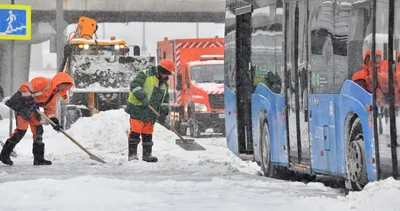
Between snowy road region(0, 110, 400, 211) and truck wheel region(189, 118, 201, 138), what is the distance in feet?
29.4

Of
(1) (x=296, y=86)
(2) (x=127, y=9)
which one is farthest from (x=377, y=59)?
(2) (x=127, y=9)

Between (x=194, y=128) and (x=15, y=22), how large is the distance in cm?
636

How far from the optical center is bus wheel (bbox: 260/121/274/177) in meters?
15.8

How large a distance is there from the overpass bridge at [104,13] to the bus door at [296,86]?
37.8 m

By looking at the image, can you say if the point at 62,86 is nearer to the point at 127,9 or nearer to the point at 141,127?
the point at 141,127

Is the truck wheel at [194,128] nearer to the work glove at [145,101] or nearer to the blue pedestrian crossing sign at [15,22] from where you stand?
the blue pedestrian crossing sign at [15,22]

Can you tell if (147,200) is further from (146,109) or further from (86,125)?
(86,125)

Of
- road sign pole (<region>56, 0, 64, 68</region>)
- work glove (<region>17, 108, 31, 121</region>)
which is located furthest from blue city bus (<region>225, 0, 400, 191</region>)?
road sign pole (<region>56, 0, 64, 68</region>)

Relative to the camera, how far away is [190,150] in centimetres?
A: 2175

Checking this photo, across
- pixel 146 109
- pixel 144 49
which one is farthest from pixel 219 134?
pixel 144 49

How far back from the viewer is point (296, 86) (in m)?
14.1

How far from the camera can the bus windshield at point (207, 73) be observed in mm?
30484

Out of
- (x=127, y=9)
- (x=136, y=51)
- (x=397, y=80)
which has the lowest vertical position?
(x=397, y=80)

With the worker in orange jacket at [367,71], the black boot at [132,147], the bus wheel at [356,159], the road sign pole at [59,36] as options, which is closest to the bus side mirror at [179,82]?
the road sign pole at [59,36]
